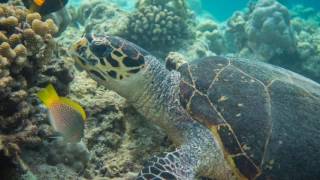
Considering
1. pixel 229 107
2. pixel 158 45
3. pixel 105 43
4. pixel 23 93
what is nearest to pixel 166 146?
pixel 229 107

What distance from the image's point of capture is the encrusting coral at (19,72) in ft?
7.73

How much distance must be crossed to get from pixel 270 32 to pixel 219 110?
6100 millimetres

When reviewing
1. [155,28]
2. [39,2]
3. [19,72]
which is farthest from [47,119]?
[155,28]

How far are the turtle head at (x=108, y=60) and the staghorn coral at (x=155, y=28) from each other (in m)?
3.98

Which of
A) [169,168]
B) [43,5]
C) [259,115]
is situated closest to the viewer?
[169,168]

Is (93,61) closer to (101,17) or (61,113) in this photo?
(61,113)

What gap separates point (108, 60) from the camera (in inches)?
144

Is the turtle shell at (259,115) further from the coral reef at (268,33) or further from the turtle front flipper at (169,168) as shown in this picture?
the coral reef at (268,33)

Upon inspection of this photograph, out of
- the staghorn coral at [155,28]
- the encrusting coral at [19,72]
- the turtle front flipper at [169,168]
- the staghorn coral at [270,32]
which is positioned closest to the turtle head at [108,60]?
the encrusting coral at [19,72]

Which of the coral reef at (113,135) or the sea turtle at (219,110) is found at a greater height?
the sea turtle at (219,110)

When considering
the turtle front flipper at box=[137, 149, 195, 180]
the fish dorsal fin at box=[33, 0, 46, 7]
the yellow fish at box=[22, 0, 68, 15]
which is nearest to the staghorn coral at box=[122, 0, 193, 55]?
the yellow fish at box=[22, 0, 68, 15]

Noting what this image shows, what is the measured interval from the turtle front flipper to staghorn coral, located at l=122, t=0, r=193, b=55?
16.2ft

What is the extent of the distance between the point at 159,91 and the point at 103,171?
116 cm

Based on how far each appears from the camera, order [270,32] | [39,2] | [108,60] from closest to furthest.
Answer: [108,60], [39,2], [270,32]
